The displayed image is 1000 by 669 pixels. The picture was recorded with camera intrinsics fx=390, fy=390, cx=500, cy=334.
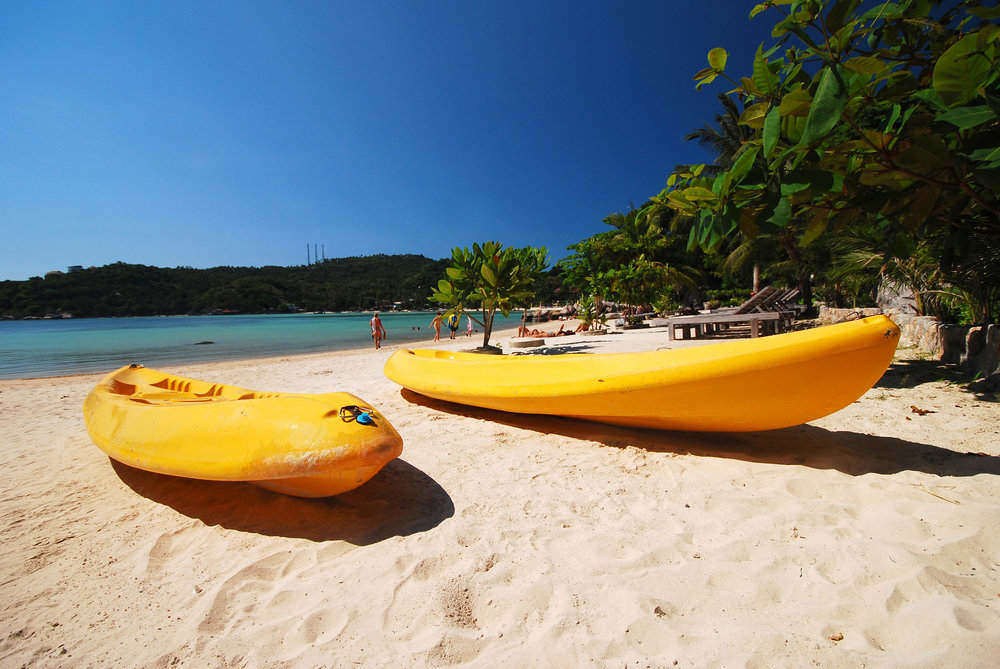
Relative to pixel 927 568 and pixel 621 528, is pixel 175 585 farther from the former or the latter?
pixel 927 568

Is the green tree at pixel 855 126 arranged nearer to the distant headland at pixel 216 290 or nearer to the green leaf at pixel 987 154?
the green leaf at pixel 987 154

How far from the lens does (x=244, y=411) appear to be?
2.12 meters

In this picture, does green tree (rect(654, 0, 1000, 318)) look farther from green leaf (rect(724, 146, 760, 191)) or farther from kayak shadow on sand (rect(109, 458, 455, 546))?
kayak shadow on sand (rect(109, 458, 455, 546))

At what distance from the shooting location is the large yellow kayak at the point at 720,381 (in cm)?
205

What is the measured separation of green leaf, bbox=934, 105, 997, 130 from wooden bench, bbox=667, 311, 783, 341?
700 centimetres

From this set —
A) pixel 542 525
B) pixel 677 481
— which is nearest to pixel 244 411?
pixel 542 525

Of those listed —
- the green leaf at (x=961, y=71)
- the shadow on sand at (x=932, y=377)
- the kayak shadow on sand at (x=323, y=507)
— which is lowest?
the kayak shadow on sand at (x=323, y=507)

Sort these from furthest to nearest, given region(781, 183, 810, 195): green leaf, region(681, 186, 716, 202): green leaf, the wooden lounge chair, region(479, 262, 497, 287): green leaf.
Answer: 1. region(479, 262, 497, 287): green leaf
2. the wooden lounge chair
3. region(681, 186, 716, 202): green leaf
4. region(781, 183, 810, 195): green leaf

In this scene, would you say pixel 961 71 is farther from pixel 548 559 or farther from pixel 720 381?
pixel 548 559

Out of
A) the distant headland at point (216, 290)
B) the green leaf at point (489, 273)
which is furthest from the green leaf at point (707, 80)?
the distant headland at point (216, 290)

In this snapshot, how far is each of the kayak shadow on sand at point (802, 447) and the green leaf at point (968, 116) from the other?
1.76 m

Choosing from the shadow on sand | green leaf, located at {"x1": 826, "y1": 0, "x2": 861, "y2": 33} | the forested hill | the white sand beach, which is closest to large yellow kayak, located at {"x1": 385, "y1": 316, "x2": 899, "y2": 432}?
the white sand beach

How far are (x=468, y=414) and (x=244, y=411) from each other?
200 centimetres

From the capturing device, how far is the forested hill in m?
Result: 51.9
